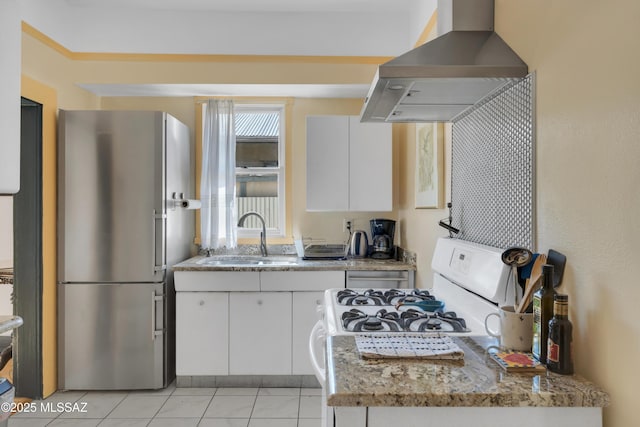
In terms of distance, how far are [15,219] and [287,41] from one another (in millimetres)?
2251

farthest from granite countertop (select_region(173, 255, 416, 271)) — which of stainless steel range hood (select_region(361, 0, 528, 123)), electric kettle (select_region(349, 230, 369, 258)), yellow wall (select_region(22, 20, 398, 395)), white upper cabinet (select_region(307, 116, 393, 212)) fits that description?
stainless steel range hood (select_region(361, 0, 528, 123))

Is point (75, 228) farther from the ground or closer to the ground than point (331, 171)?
closer to the ground

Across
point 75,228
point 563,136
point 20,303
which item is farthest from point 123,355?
point 563,136

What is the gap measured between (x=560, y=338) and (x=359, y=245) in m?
2.26

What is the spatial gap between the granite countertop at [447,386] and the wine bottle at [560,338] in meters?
0.03

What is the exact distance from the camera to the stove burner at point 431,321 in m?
1.46

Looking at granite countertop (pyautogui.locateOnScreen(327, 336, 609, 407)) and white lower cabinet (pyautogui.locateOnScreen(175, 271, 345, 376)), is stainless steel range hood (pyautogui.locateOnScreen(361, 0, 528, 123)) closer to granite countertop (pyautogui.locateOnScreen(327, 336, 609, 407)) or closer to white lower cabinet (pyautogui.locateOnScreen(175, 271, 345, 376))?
granite countertop (pyautogui.locateOnScreen(327, 336, 609, 407))

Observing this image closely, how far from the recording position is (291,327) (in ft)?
9.41

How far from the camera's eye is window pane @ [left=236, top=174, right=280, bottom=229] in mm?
3615

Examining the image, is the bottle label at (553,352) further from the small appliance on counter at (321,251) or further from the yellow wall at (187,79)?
the yellow wall at (187,79)

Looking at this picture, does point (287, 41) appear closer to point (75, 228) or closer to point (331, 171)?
point (331, 171)

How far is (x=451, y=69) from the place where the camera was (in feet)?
4.30

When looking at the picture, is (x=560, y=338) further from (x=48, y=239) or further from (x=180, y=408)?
(x=48, y=239)

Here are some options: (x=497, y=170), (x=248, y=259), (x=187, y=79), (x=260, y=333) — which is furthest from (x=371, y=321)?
(x=187, y=79)
